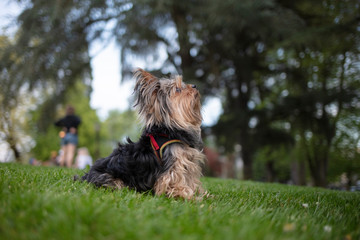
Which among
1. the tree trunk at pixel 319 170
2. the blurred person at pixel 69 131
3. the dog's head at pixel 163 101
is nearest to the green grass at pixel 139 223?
the dog's head at pixel 163 101

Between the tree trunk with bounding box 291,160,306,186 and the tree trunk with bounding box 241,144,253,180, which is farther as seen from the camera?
the tree trunk with bounding box 291,160,306,186

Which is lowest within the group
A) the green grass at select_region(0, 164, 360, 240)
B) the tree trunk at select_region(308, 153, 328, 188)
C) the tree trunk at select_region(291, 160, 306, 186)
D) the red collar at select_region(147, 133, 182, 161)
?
the tree trunk at select_region(291, 160, 306, 186)

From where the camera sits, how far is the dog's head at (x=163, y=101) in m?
3.88

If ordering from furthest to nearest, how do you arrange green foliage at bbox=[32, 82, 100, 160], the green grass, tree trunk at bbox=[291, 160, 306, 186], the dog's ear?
green foliage at bbox=[32, 82, 100, 160] → tree trunk at bbox=[291, 160, 306, 186] → the dog's ear → the green grass

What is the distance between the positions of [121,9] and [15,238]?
25.5 feet

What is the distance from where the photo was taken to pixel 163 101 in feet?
12.8

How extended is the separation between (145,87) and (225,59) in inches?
359

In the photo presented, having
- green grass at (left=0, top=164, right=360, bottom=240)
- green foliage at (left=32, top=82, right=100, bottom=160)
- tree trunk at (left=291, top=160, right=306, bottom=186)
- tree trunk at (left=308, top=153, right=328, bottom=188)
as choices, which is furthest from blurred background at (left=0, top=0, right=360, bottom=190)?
green foliage at (left=32, top=82, right=100, bottom=160)

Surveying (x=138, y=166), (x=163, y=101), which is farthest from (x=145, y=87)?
(x=138, y=166)

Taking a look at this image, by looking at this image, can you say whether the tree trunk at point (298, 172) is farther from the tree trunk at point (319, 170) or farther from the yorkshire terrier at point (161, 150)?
the yorkshire terrier at point (161, 150)

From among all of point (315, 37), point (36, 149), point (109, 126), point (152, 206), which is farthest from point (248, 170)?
point (109, 126)

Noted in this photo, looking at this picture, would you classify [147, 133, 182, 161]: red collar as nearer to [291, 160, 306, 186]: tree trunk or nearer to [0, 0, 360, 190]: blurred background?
[0, 0, 360, 190]: blurred background

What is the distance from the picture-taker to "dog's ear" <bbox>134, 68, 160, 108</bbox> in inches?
152

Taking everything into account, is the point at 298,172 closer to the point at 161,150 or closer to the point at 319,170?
the point at 319,170
